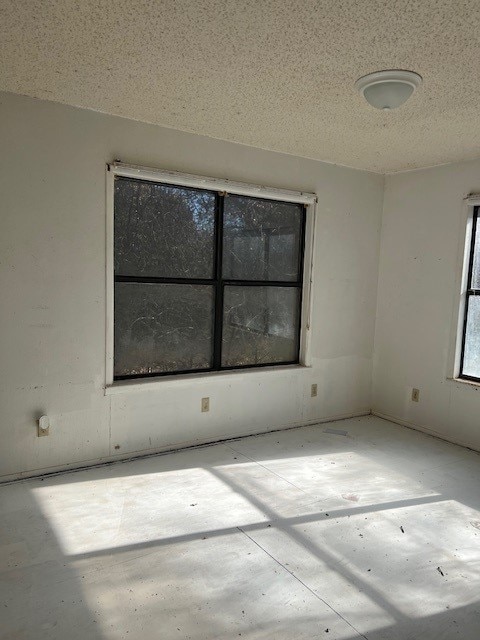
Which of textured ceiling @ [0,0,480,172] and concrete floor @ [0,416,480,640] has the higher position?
textured ceiling @ [0,0,480,172]

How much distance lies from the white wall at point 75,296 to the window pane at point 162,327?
16 cm

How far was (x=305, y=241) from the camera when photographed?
4.04 meters

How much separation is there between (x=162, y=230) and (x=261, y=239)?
0.87m

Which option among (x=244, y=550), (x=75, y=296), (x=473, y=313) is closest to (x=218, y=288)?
(x=75, y=296)

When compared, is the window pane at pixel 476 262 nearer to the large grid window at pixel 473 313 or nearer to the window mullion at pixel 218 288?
the large grid window at pixel 473 313

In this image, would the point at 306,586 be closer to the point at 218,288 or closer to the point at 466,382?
the point at 218,288

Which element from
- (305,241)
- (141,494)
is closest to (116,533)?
(141,494)

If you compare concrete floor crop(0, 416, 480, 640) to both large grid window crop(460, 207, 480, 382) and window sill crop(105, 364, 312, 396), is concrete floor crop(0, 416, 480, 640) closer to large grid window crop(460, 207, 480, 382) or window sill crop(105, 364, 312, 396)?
window sill crop(105, 364, 312, 396)

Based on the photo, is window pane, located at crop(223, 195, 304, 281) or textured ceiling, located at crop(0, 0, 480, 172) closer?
textured ceiling, located at crop(0, 0, 480, 172)

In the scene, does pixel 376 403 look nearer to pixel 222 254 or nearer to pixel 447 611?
pixel 222 254

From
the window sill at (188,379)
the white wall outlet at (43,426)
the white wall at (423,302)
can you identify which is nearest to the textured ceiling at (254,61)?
the white wall at (423,302)

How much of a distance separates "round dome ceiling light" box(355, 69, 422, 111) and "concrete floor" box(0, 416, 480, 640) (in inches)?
87.3

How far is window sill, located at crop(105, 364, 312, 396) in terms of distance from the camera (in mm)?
3221

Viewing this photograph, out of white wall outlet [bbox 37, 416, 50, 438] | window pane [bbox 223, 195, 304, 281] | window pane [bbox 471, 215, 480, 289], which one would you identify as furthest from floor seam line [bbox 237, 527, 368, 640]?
window pane [bbox 471, 215, 480, 289]
